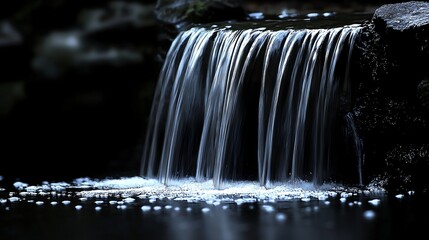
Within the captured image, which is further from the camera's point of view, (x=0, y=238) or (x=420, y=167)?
(x=420, y=167)

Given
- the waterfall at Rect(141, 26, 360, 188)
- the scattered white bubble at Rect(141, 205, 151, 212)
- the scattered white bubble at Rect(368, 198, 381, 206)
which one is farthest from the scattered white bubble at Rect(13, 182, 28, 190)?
the scattered white bubble at Rect(368, 198, 381, 206)

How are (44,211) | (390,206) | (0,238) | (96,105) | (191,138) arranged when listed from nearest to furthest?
(0,238)
(390,206)
(44,211)
(191,138)
(96,105)

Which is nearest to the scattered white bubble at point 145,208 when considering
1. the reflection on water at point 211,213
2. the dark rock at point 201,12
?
the reflection on water at point 211,213

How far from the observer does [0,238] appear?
609 cm

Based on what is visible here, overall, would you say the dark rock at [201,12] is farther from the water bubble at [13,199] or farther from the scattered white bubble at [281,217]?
the scattered white bubble at [281,217]

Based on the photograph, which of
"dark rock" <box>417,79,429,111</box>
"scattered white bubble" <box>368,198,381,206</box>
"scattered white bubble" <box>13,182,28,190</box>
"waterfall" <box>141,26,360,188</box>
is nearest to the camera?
"scattered white bubble" <box>368,198,381,206</box>

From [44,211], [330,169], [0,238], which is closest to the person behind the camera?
[0,238]

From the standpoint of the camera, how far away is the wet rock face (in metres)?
7.68

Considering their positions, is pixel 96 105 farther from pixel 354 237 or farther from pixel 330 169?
pixel 354 237

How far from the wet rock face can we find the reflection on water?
379 millimetres

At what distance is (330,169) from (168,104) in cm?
263

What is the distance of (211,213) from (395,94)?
2.45m

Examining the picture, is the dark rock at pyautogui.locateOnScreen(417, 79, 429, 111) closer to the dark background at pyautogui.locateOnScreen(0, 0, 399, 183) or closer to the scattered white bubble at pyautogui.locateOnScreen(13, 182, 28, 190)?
the scattered white bubble at pyautogui.locateOnScreen(13, 182, 28, 190)

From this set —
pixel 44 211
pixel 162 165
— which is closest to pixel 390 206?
pixel 44 211
